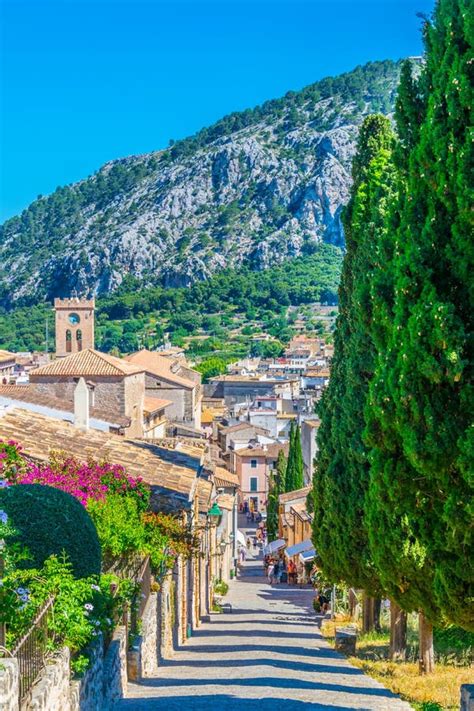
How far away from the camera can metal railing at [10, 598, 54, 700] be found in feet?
24.8

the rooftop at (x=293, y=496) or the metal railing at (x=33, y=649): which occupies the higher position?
the metal railing at (x=33, y=649)

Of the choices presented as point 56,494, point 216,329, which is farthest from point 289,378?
point 56,494

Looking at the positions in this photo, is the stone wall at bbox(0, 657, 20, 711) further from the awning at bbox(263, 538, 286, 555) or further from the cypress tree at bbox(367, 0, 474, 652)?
the awning at bbox(263, 538, 286, 555)

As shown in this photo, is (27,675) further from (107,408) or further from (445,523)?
(107,408)

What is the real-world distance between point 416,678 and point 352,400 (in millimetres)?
4996

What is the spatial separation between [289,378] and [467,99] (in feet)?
368

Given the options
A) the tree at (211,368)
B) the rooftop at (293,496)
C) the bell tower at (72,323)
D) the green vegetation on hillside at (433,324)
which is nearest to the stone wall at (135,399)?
the rooftop at (293,496)

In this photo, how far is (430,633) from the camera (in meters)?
15.7

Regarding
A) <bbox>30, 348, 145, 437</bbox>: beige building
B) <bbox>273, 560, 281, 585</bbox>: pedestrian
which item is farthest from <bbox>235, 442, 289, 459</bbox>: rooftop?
<bbox>273, 560, 281, 585</bbox>: pedestrian

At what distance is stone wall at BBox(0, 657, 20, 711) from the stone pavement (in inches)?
194

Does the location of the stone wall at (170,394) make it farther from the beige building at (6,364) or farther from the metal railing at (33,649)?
the metal railing at (33,649)

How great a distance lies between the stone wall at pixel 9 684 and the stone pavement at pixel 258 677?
4937 mm

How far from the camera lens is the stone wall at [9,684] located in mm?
6664

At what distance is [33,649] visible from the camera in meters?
8.06
